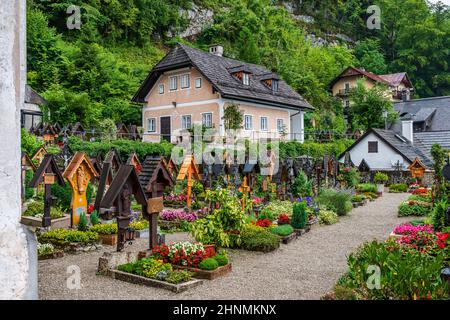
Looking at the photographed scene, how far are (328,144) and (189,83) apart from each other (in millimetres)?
13001

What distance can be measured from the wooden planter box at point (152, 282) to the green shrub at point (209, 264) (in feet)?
1.49

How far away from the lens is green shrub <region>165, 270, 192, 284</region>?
775 cm

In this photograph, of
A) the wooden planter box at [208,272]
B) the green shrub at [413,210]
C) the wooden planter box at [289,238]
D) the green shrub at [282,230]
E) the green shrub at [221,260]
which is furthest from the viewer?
the green shrub at [413,210]

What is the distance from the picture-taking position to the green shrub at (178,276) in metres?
7.75

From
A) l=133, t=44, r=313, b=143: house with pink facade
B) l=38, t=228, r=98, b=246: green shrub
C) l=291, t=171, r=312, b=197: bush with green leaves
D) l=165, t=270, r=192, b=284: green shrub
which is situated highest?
l=133, t=44, r=313, b=143: house with pink facade

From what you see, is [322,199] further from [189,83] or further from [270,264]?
[189,83]

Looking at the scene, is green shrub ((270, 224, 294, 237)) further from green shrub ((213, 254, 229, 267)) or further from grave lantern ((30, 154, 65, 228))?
grave lantern ((30, 154, 65, 228))

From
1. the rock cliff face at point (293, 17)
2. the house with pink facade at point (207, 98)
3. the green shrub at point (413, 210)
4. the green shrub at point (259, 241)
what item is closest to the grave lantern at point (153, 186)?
the green shrub at point (259, 241)

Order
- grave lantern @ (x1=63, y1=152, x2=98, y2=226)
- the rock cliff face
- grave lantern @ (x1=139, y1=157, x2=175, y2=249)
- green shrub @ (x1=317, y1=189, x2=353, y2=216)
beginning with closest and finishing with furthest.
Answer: grave lantern @ (x1=139, y1=157, x2=175, y2=249) → grave lantern @ (x1=63, y1=152, x2=98, y2=226) → green shrub @ (x1=317, y1=189, x2=353, y2=216) → the rock cliff face

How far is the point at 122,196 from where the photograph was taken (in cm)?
896

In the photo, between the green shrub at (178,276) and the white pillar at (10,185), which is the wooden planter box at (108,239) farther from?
the white pillar at (10,185)

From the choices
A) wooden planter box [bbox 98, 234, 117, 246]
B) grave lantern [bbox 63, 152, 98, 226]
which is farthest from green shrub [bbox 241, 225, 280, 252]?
grave lantern [bbox 63, 152, 98, 226]

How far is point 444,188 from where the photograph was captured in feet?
51.8

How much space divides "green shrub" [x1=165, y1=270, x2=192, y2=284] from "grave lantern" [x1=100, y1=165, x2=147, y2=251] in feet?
6.14
